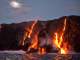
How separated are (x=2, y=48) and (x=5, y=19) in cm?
35

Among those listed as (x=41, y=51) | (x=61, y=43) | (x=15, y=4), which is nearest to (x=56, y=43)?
(x=61, y=43)

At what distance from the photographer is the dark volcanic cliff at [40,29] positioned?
1898 mm

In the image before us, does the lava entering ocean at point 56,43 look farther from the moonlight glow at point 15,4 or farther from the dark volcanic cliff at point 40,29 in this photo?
the moonlight glow at point 15,4

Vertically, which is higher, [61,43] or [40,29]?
[40,29]

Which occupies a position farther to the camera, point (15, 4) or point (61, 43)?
point (15, 4)

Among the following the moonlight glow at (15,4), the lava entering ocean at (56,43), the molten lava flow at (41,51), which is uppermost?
the moonlight glow at (15,4)

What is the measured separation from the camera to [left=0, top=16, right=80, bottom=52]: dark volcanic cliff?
1.90 metres

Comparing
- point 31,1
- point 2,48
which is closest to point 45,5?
point 31,1

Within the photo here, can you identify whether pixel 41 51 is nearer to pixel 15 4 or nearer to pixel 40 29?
pixel 40 29

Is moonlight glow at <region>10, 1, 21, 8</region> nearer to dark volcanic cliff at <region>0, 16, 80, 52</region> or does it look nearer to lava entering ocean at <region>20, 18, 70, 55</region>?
dark volcanic cliff at <region>0, 16, 80, 52</region>

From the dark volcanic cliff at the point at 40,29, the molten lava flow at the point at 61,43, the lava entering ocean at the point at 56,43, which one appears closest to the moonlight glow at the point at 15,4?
the dark volcanic cliff at the point at 40,29

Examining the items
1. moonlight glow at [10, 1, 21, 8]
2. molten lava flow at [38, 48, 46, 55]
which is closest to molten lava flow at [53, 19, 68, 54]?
molten lava flow at [38, 48, 46, 55]

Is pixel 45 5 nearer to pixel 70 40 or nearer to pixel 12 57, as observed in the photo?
pixel 70 40

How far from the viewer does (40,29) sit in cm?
200
